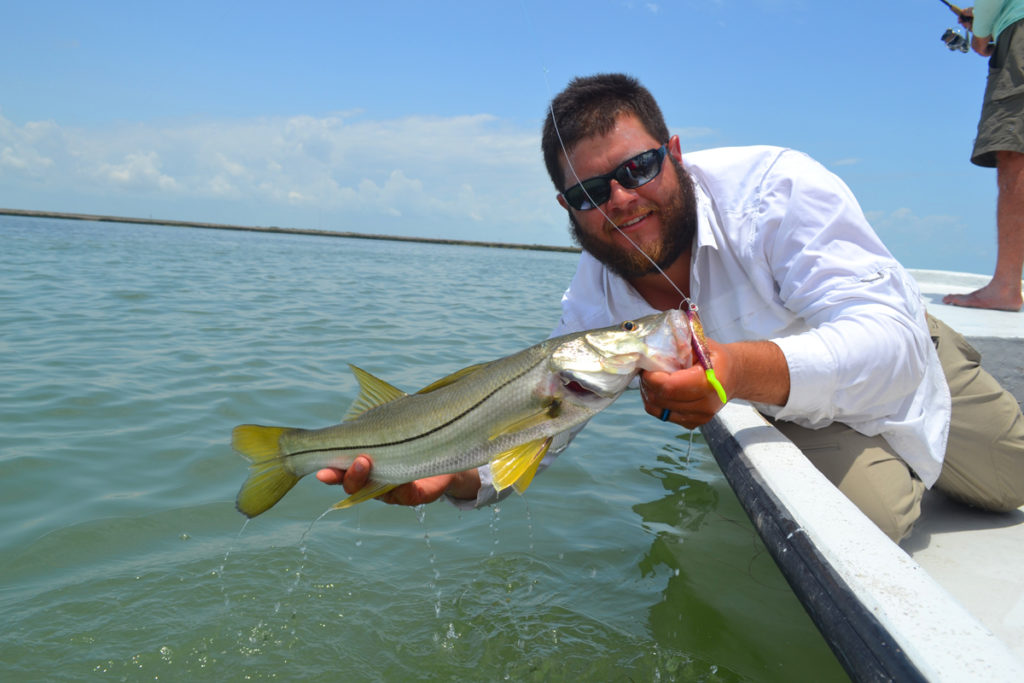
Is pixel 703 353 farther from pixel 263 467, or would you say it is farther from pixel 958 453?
pixel 958 453

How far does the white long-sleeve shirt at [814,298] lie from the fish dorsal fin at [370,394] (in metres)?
0.78

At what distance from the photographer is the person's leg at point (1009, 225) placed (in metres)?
5.50

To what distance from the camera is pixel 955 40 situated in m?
6.91

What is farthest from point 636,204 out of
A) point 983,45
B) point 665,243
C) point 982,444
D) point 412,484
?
point 983,45

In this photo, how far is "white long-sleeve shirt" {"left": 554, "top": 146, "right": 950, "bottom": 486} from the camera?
2527mm

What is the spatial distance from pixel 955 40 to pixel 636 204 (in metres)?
5.84

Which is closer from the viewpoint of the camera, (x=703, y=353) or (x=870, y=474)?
(x=703, y=353)

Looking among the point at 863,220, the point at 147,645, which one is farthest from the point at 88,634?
the point at 863,220

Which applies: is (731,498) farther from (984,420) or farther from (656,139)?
(656,139)

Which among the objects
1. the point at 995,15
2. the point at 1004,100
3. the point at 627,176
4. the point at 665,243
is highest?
the point at 995,15

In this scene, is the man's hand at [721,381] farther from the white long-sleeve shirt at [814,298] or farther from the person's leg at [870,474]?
the person's leg at [870,474]

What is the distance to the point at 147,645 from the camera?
10.8ft

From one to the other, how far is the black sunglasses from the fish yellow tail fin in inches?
71.6

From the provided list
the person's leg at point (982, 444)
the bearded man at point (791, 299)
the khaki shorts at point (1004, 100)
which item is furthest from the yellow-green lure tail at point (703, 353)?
the khaki shorts at point (1004, 100)
